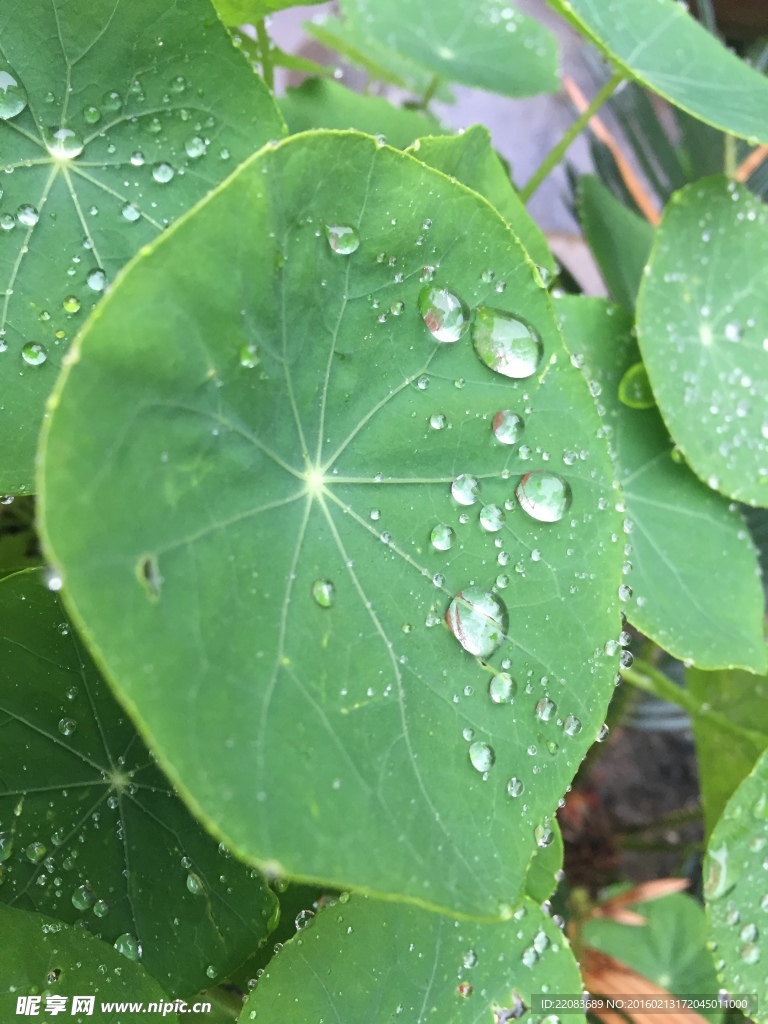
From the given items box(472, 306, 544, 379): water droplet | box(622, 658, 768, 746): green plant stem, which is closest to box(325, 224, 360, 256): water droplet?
box(472, 306, 544, 379): water droplet

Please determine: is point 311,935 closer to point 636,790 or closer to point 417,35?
point 417,35

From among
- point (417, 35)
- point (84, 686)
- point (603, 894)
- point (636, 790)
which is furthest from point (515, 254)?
point (636, 790)

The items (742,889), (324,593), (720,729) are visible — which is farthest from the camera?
(720,729)

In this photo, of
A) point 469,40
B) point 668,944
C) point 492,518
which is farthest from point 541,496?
point 668,944

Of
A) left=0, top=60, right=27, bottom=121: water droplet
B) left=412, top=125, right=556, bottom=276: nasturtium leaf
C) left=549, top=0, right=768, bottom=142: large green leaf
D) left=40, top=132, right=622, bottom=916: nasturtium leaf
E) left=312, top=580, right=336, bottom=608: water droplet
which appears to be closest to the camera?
left=40, top=132, right=622, bottom=916: nasturtium leaf

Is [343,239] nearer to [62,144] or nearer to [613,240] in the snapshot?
[62,144]

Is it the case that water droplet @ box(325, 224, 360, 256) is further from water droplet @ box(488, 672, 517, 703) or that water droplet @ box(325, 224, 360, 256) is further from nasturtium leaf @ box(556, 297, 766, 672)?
nasturtium leaf @ box(556, 297, 766, 672)
